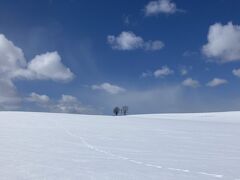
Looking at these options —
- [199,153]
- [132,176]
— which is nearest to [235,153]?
[199,153]

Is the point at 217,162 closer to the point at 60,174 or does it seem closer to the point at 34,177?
the point at 60,174

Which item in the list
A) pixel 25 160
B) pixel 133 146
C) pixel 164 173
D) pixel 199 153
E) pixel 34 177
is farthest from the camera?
pixel 133 146

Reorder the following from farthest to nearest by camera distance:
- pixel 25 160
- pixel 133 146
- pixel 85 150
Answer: pixel 133 146 < pixel 85 150 < pixel 25 160

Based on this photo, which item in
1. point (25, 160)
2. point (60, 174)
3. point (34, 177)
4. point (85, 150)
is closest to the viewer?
point (34, 177)

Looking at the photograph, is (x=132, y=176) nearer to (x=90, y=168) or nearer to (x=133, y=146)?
(x=90, y=168)

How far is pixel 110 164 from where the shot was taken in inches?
→ 230

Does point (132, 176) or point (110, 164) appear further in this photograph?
point (110, 164)

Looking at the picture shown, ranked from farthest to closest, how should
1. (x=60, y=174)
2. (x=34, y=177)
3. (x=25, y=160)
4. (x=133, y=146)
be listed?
(x=133, y=146), (x=25, y=160), (x=60, y=174), (x=34, y=177)

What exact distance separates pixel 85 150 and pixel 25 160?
1.90 m

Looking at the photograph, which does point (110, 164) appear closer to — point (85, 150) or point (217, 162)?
point (85, 150)

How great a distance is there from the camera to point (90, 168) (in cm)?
540

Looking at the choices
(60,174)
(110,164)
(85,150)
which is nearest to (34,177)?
(60,174)

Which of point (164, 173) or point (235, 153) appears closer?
point (164, 173)

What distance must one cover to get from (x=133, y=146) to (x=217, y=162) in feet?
8.34
